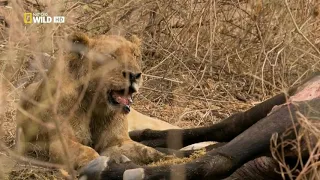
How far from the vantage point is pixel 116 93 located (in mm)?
4992

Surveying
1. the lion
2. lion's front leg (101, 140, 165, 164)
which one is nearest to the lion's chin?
the lion

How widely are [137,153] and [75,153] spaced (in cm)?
45

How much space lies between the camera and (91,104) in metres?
4.89

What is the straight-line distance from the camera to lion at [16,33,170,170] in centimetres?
486

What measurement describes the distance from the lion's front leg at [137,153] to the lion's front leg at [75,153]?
24 centimetres

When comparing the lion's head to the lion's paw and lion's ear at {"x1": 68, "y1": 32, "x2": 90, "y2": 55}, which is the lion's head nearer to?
lion's ear at {"x1": 68, "y1": 32, "x2": 90, "y2": 55}

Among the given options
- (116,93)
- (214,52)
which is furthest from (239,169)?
(214,52)

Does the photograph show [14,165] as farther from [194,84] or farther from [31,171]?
[194,84]

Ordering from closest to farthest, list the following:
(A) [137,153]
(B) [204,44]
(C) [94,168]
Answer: (C) [94,168] < (A) [137,153] < (B) [204,44]

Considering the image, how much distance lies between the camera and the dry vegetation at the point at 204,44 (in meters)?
6.83

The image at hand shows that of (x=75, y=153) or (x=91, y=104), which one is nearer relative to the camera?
(x=75, y=153)

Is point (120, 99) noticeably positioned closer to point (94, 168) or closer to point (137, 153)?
point (137, 153)

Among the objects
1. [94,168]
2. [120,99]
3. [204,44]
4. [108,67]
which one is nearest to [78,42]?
[108,67]

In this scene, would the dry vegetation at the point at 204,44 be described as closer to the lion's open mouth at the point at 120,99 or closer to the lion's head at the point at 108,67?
the lion's head at the point at 108,67
